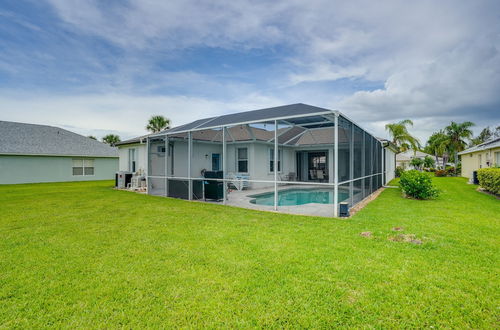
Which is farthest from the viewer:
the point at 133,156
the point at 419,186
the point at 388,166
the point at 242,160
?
the point at 388,166

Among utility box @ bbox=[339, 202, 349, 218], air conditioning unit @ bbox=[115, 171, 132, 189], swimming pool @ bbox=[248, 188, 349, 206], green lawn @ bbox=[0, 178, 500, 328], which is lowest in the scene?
swimming pool @ bbox=[248, 188, 349, 206]

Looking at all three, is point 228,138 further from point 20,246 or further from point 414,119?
point 414,119

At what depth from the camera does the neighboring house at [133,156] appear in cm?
1614

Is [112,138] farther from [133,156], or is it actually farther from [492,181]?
[492,181]

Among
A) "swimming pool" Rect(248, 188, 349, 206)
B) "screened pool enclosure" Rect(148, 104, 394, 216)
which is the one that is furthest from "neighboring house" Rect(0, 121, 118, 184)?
"swimming pool" Rect(248, 188, 349, 206)

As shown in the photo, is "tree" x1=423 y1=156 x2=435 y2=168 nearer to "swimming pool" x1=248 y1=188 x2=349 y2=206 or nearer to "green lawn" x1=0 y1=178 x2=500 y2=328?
"swimming pool" x1=248 y1=188 x2=349 y2=206

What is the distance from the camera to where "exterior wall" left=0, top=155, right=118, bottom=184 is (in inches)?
698

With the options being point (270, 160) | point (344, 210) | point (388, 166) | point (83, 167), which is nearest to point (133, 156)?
point (83, 167)

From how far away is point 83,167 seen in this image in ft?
69.6

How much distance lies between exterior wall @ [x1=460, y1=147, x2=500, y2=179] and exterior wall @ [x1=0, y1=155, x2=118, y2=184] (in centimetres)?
3009

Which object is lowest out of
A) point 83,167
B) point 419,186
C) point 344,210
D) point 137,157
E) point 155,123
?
point 344,210

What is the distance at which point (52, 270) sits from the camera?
11.0 ft

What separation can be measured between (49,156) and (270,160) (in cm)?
1774

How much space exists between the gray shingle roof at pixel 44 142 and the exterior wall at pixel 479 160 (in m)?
29.3
